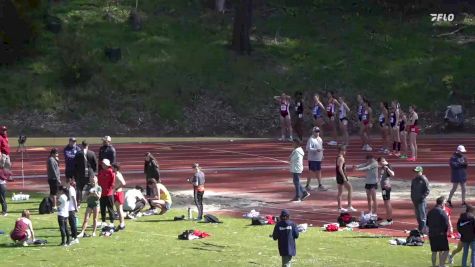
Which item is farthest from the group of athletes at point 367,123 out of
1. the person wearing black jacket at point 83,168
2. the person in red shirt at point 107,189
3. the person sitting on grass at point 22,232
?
the person sitting on grass at point 22,232

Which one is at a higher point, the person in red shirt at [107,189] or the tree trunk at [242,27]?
the tree trunk at [242,27]

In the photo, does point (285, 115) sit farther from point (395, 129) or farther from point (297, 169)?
point (297, 169)

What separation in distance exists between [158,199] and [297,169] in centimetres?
377

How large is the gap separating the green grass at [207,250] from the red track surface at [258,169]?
1962 mm

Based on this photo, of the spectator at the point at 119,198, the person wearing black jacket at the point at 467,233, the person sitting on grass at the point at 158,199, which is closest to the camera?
the person wearing black jacket at the point at 467,233

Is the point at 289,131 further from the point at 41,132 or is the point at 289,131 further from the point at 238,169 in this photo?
the point at 41,132

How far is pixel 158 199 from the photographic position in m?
26.7

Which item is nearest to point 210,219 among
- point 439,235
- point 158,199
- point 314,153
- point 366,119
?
point 158,199

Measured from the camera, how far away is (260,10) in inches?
2216

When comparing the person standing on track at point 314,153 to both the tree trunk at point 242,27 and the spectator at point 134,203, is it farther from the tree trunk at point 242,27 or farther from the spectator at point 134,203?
the tree trunk at point 242,27

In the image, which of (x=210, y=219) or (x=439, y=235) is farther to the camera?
(x=210, y=219)

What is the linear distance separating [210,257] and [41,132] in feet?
79.3

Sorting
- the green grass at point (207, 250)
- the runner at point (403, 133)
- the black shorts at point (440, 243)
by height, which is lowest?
the green grass at point (207, 250)

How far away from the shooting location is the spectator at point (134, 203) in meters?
26.1
